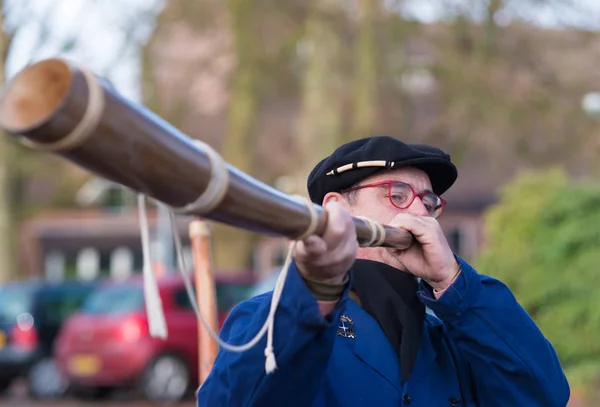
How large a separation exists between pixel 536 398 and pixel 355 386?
458 millimetres

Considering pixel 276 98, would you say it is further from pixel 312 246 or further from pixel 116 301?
pixel 312 246

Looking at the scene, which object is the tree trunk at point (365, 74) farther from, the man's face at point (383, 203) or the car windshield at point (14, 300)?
the man's face at point (383, 203)

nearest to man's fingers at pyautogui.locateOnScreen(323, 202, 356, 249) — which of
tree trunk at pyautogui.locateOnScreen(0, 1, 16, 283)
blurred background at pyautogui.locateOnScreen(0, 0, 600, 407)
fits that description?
blurred background at pyautogui.locateOnScreen(0, 0, 600, 407)

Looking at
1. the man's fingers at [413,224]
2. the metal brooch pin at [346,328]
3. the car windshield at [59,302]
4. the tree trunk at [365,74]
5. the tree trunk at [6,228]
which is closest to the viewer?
the man's fingers at [413,224]

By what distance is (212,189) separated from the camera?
5.76 feet

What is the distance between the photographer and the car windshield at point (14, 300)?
51.8 ft

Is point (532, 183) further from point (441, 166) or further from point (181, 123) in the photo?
point (181, 123)

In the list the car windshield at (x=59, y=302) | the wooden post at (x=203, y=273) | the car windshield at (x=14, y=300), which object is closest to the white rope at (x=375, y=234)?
the wooden post at (x=203, y=273)

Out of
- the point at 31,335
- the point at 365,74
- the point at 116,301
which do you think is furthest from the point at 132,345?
the point at 365,74

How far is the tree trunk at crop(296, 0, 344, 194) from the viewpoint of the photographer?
18609 millimetres

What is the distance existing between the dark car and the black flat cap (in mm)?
13484

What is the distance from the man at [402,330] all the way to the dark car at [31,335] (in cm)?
1359

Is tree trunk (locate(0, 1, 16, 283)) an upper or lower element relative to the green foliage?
lower

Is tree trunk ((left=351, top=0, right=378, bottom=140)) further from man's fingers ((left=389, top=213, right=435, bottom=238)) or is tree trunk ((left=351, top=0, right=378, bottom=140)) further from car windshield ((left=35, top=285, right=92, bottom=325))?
man's fingers ((left=389, top=213, right=435, bottom=238))
